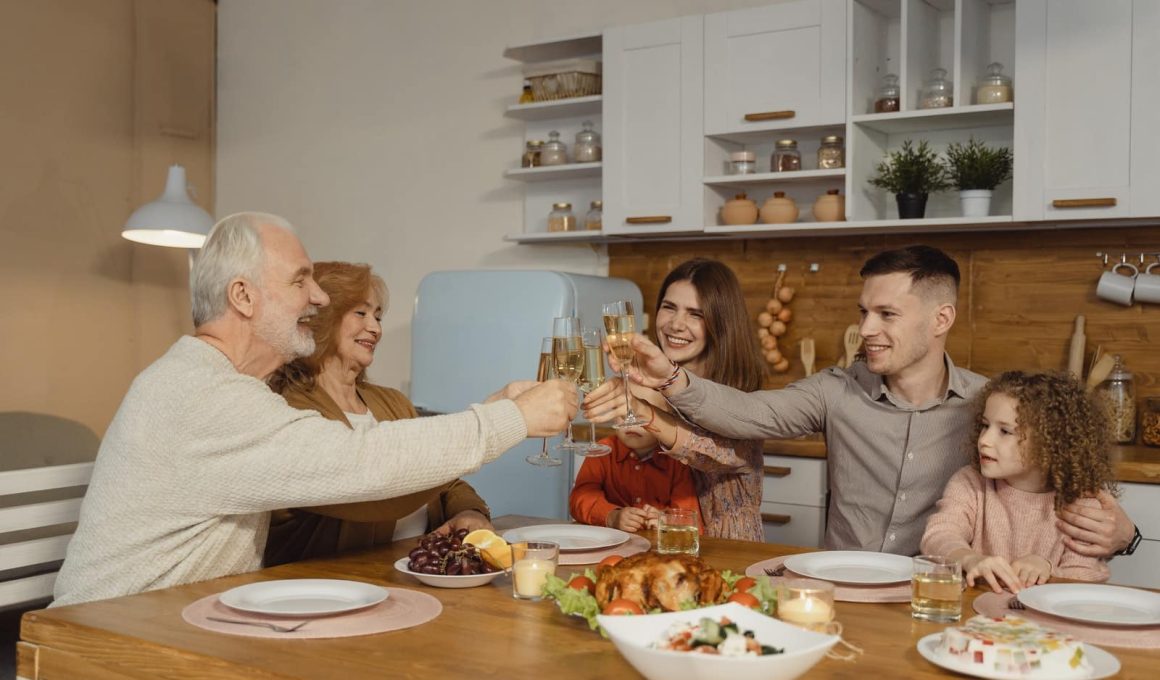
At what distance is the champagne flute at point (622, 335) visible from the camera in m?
2.07

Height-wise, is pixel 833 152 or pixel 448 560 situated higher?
pixel 833 152

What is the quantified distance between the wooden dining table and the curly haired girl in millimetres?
364

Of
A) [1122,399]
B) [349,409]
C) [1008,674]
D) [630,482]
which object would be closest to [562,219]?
[630,482]

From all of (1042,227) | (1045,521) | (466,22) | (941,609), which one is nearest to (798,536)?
(1042,227)

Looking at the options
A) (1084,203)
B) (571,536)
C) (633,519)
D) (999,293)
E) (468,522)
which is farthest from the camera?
(999,293)

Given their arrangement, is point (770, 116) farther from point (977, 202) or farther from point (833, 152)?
point (977, 202)

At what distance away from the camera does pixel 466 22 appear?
488 centimetres

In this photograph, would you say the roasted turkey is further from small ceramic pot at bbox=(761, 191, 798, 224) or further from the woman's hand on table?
small ceramic pot at bbox=(761, 191, 798, 224)

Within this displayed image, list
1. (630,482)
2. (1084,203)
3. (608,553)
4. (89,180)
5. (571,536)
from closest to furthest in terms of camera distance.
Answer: (608,553)
(571,536)
(630,482)
(1084,203)
(89,180)

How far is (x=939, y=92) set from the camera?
140 inches

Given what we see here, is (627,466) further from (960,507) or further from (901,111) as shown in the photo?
(901,111)

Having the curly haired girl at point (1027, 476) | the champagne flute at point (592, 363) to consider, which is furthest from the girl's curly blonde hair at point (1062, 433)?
the champagne flute at point (592, 363)

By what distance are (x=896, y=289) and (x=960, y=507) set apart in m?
0.54

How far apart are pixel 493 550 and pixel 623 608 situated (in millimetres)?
483
